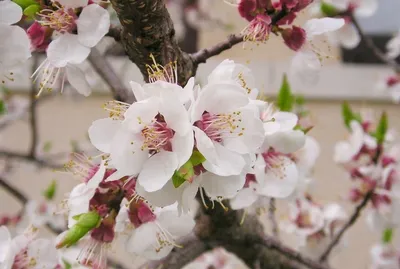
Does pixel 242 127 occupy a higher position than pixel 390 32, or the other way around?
pixel 242 127

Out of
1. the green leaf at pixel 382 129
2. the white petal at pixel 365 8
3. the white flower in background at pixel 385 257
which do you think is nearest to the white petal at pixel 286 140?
the green leaf at pixel 382 129

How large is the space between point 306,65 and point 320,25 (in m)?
0.06

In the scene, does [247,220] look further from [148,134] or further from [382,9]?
[382,9]

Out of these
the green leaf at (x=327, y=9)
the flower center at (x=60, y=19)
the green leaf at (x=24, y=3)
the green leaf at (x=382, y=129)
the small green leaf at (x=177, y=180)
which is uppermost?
the green leaf at (x=24, y=3)

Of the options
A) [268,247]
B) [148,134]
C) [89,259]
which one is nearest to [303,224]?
[268,247]

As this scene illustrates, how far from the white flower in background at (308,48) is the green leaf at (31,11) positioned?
274mm

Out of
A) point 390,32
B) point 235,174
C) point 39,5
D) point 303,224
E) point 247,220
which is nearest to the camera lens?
point 235,174

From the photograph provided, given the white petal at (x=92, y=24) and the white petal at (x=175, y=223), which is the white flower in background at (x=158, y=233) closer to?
the white petal at (x=175, y=223)

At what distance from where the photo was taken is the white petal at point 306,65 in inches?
23.8

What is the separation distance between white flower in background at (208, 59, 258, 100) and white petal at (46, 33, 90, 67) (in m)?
0.14

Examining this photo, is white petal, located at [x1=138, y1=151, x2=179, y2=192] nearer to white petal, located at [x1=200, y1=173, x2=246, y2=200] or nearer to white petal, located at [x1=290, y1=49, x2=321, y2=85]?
white petal, located at [x1=200, y1=173, x2=246, y2=200]

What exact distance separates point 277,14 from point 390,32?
1951 mm

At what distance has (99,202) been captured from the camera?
0.51 metres

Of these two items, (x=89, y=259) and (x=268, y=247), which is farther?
(x=268, y=247)
